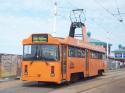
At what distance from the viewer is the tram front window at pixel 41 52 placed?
81.7 ft

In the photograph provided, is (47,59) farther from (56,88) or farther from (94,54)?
(94,54)

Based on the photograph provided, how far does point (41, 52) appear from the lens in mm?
25125

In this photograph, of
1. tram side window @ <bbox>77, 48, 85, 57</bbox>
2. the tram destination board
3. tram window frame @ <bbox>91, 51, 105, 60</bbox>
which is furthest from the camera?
tram window frame @ <bbox>91, 51, 105, 60</bbox>

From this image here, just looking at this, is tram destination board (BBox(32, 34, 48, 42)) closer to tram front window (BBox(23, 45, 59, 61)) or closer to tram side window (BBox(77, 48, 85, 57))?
tram front window (BBox(23, 45, 59, 61))

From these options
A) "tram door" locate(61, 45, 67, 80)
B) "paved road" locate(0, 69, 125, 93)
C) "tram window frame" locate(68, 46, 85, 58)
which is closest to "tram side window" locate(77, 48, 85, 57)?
"tram window frame" locate(68, 46, 85, 58)

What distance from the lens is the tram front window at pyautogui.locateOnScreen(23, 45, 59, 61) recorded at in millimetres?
24906

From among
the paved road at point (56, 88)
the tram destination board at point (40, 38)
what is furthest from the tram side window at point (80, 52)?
the tram destination board at point (40, 38)

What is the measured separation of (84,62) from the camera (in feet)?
103

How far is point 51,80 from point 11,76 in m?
9.80

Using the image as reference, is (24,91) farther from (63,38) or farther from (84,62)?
(84,62)

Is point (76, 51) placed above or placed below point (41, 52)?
above

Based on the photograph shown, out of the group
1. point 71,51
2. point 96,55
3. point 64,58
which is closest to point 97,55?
point 96,55

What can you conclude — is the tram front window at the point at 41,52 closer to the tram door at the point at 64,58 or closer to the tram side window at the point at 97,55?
the tram door at the point at 64,58

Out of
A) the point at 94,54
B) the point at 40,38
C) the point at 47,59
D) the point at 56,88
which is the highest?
the point at 40,38
